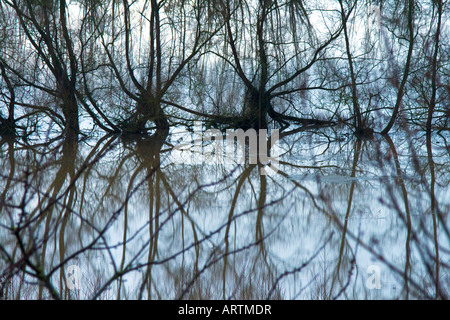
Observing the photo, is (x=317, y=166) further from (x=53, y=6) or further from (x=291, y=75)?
(x=53, y=6)

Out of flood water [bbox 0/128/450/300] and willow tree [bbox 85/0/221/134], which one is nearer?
flood water [bbox 0/128/450/300]

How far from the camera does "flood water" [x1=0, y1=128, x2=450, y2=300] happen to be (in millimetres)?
1119

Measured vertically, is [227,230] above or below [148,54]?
below

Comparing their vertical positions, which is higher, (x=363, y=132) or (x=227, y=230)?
(x=363, y=132)

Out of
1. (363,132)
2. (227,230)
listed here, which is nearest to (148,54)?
(363,132)

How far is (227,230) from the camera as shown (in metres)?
1.70

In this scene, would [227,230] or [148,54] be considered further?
[148,54]

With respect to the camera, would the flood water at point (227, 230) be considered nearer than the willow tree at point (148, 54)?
Yes

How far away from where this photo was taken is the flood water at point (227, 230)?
1.12 metres

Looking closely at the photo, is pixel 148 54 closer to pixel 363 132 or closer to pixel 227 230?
pixel 363 132

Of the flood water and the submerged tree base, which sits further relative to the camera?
the submerged tree base

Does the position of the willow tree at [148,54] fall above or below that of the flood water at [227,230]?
above

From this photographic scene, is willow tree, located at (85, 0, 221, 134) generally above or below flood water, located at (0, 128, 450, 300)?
above
